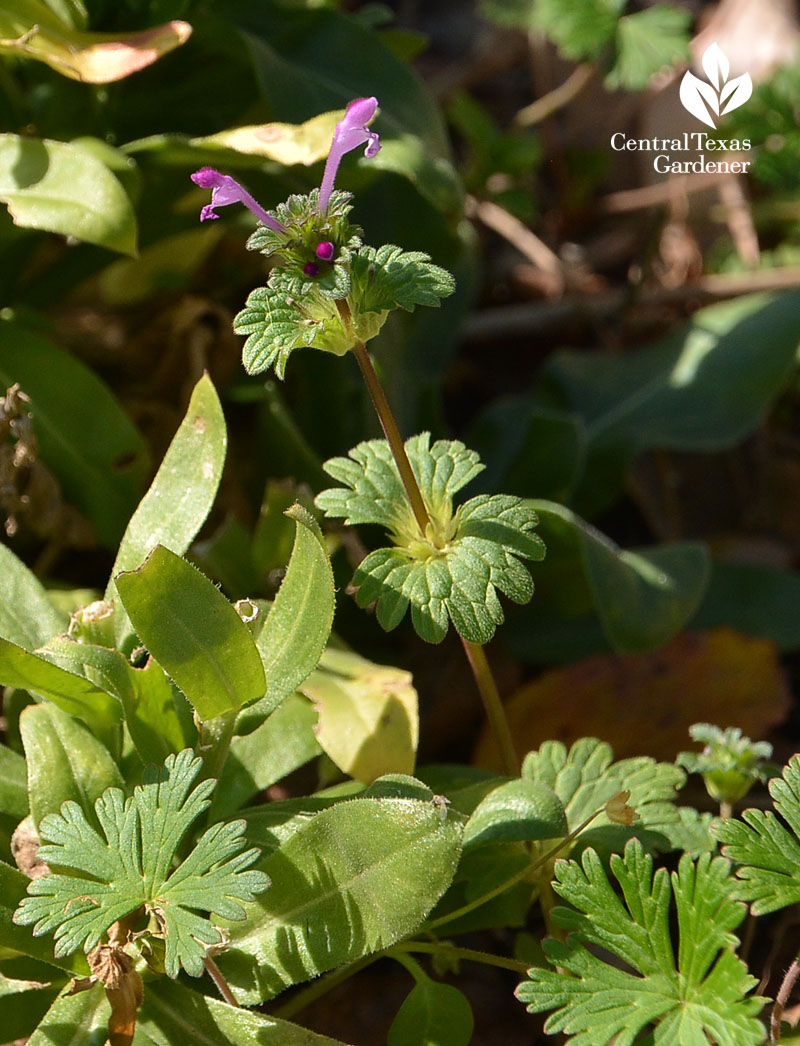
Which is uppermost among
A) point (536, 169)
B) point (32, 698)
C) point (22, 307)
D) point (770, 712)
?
point (536, 169)

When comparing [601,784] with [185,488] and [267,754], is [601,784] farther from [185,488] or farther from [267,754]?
[185,488]

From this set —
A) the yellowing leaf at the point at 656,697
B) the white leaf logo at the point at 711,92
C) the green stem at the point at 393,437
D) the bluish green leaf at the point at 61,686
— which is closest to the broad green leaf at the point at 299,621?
the green stem at the point at 393,437

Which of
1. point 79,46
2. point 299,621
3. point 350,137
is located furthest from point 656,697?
point 79,46

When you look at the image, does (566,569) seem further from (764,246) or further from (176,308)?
(764,246)

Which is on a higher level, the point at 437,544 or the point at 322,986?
the point at 437,544

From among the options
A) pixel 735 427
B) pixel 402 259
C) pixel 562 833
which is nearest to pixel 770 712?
pixel 735 427

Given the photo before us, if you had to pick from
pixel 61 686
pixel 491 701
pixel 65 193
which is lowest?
pixel 491 701
